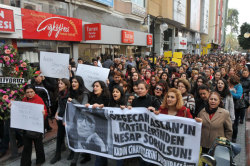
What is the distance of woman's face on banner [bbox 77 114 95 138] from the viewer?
11.4 ft

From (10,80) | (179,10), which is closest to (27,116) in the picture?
(10,80)

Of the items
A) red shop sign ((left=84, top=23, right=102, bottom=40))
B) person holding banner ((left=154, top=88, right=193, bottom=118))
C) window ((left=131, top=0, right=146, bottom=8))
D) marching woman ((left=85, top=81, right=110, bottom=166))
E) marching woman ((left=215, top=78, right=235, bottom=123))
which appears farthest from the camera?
window ((left=131, top=0, right=146, bottom=8))

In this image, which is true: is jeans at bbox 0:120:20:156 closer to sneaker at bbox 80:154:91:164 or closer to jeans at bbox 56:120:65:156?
jeans at bbox 56:120:65:156

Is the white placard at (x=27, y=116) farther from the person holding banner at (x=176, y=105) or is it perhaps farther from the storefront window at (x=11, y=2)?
the storefront window at (x=11, y=2)

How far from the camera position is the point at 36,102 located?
3814mm

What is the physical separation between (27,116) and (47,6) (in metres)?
7.41

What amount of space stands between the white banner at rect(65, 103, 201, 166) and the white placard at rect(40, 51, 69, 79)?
1.88m

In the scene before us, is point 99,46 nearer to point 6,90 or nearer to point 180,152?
point 6,90

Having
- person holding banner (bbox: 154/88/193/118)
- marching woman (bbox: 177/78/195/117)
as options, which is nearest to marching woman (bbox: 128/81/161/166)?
person holding banner (bbox: 154/88/193/118)

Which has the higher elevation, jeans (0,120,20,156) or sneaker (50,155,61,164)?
jeans (0,120,20,156)

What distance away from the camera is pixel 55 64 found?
537 cm

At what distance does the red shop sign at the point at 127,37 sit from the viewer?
15.6m

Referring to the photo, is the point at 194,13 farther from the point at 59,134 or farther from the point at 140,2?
the point at 59,134

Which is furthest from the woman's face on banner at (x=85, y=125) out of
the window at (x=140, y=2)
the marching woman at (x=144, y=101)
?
the window at (x=140, y=2)
